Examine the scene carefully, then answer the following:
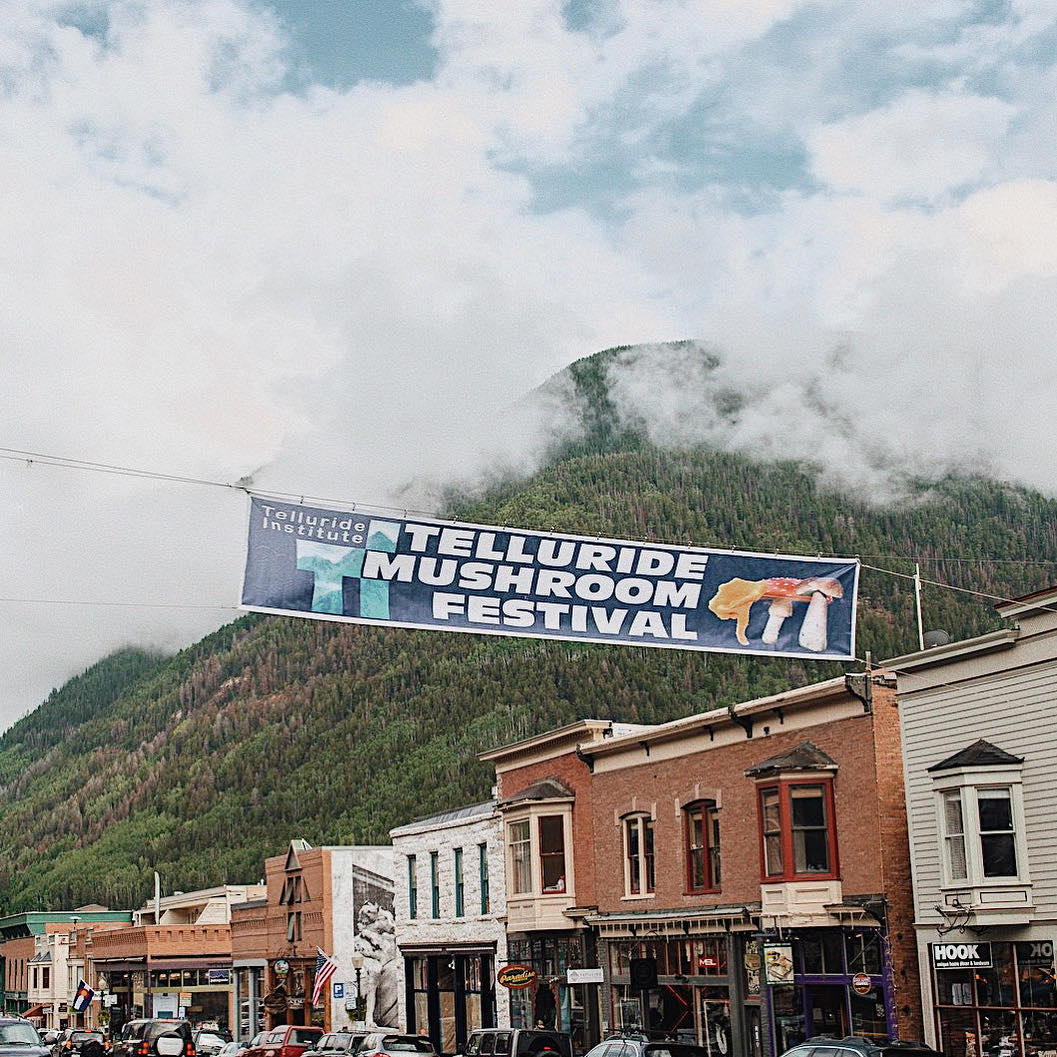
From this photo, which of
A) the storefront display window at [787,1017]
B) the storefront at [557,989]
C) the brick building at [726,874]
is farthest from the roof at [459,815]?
the storefront display window at [787,1017]

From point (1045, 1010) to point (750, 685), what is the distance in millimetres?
156452

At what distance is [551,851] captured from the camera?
4362cm

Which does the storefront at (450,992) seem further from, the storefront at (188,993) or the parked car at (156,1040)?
the storefront at (188,993)

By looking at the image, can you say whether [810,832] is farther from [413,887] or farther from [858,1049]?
[413,887]

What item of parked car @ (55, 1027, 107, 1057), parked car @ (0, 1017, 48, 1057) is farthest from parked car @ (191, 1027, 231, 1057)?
parked car @ (0, 1017, 48, 1057)

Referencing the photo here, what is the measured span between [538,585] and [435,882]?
3004cm

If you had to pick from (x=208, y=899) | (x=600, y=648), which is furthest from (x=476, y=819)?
(x=600, y=648)

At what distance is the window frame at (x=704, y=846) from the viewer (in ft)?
122

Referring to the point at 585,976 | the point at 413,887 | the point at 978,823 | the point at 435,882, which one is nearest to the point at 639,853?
the point at 585,976

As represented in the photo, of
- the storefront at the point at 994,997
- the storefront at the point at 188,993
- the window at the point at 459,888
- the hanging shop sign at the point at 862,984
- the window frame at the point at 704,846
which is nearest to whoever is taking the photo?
the storefront at the point at 994,997

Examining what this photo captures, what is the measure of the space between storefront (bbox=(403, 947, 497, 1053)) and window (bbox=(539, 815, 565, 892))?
4.57 metres

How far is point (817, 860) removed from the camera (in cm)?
3362

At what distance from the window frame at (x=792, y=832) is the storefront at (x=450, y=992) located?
15383 mm

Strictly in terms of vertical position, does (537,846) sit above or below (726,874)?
above
